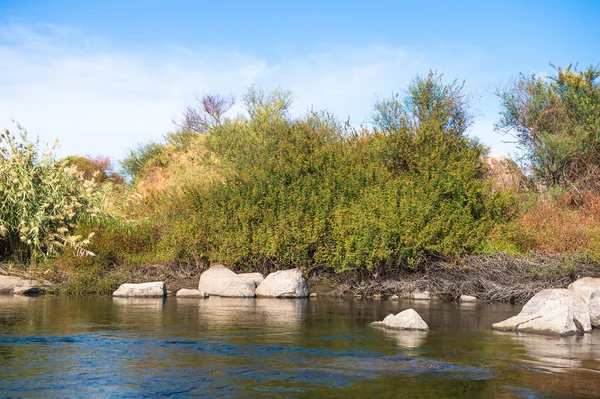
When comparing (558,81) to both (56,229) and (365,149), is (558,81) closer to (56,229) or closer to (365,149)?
(365,149)

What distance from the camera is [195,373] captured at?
942cm

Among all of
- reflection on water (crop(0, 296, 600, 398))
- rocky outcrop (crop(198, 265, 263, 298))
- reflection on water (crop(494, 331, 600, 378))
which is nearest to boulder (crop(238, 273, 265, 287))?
rocky outcrop (crop(198, 265, 263, 298))

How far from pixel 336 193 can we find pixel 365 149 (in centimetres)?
285

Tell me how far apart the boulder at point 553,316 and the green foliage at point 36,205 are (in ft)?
46.0

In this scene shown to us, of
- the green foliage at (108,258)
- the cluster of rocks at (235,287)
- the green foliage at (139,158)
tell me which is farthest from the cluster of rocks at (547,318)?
the green foliage at (139,158)

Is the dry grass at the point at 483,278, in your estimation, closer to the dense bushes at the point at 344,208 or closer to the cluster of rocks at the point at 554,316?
the dense bushes at the point at 344,208

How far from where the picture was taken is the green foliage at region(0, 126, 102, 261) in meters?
23.4

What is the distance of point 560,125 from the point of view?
36438 mm

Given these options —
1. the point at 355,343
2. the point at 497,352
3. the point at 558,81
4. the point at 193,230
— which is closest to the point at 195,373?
the point at 355,343

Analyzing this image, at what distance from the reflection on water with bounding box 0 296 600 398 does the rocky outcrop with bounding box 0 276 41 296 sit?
210 inches

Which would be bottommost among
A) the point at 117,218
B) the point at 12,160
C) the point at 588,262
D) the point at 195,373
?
the point at 195,373

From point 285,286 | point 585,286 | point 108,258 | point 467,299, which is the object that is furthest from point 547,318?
point 108,258

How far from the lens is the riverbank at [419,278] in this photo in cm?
1988

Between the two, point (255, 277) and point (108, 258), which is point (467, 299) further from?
point (108, 258)
